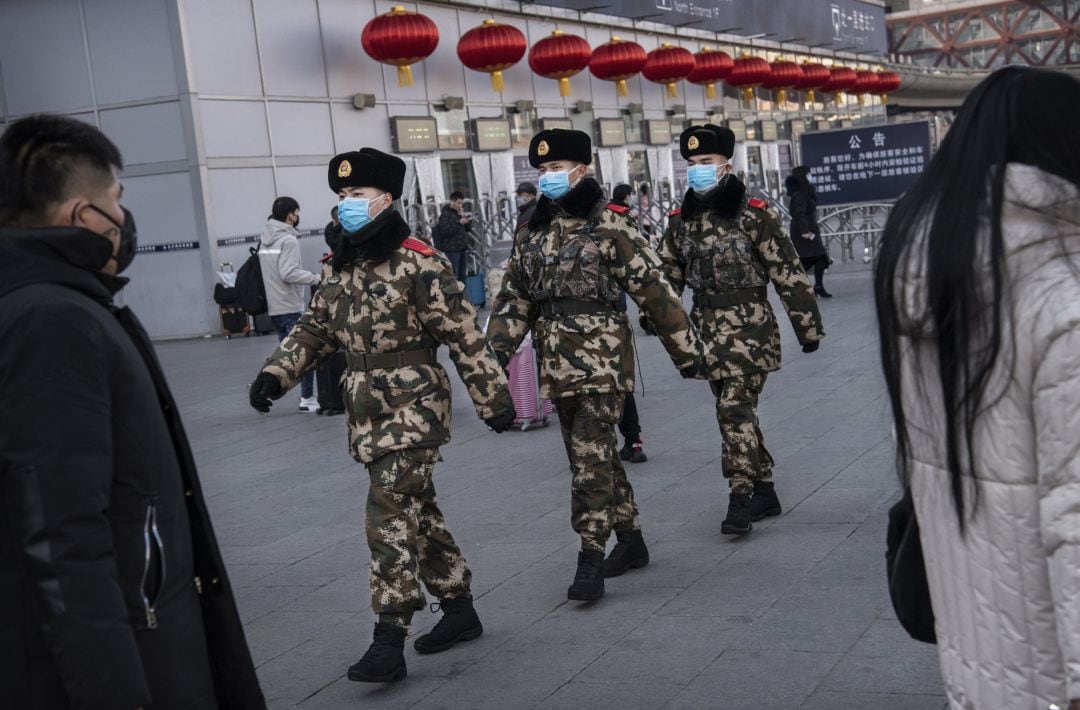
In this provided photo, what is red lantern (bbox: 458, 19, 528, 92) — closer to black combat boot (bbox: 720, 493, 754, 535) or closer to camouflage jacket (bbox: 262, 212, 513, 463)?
black combat boot (bbox: 720, 493, 754, 535)

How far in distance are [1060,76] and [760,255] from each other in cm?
420

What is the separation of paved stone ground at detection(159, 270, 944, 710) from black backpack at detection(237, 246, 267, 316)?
1862 millimetres

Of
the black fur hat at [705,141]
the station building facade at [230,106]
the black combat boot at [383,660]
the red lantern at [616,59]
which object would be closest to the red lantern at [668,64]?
the red lantern at [616,59]

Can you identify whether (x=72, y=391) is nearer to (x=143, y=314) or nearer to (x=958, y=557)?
(x=958, y=557)

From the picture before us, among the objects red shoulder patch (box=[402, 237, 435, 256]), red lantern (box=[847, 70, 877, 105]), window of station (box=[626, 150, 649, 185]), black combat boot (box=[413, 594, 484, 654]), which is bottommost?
black combat boot (box=[413, 594, 484, 654])

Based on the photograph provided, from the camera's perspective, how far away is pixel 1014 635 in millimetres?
2018

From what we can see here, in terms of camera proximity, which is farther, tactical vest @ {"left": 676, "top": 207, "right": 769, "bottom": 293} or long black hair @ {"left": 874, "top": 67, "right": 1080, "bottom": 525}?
tactical vest @ {"left": 676, "top": 207, "right": 769, "bottom": 293}

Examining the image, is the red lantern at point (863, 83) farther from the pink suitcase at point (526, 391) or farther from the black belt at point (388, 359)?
the black belt at point (388, 359)

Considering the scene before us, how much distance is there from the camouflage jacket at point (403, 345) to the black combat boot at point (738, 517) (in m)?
1.64

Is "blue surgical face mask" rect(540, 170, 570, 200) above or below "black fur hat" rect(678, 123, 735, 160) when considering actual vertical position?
below

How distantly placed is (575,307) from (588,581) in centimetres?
113

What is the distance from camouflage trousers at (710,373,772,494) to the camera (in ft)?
20.2

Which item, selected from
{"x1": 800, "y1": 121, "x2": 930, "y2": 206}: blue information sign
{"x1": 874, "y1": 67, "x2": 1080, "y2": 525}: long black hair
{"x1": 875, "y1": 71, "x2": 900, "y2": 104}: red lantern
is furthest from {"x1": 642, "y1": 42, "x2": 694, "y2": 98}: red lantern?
{"x1": 874, "y1": 67, "x2": 1080, "y2": 525}: long black hair

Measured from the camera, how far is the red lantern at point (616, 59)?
22734mm
